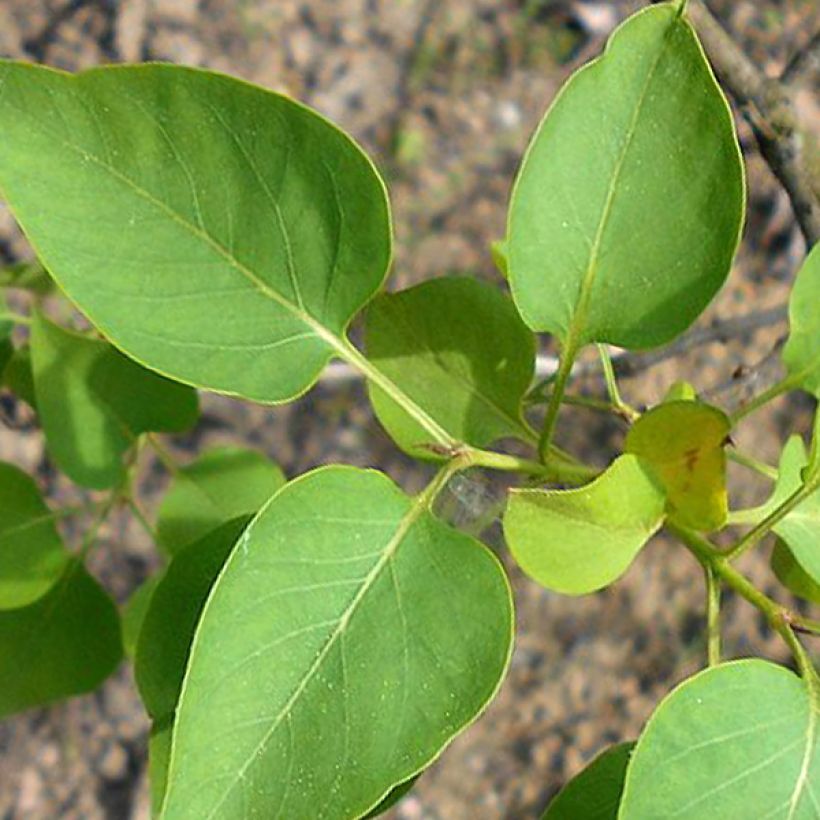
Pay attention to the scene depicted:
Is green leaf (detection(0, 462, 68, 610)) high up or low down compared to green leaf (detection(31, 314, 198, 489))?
down

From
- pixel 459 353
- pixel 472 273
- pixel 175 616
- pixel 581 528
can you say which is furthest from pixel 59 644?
pixel 472 273

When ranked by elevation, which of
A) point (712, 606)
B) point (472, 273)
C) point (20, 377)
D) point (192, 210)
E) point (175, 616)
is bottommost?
point (472, 273)

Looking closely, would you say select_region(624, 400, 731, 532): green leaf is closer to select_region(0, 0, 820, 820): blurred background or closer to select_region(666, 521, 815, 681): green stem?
select_region(666, 521, 815, 681): green stem

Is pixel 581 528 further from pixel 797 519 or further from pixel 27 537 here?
pixel 27 537

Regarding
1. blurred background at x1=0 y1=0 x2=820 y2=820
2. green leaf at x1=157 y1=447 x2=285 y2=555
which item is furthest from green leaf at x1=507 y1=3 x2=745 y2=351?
blurred background at x1=0 y1=0 x2=820 y2=820

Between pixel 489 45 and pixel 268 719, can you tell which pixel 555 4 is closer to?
pixel 489 45

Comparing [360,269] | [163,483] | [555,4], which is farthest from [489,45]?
[360,269]

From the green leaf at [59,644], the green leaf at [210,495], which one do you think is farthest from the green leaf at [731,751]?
the green leaf at [59,644]
